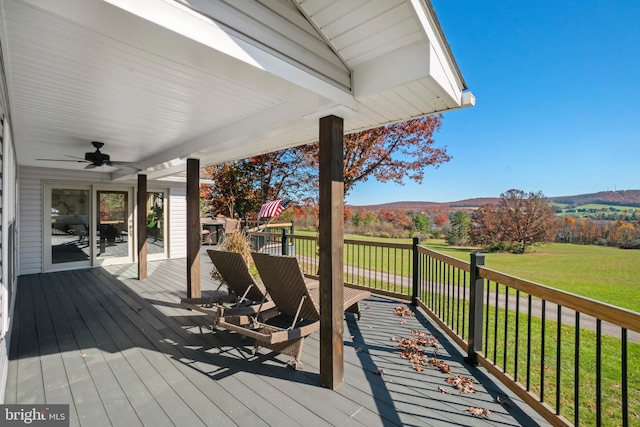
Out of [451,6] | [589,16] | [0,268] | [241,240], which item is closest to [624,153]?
[589,16]

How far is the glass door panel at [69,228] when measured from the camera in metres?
7.34

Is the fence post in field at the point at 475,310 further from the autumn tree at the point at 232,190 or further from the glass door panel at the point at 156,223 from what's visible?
the autumn tree at the point at 232,190

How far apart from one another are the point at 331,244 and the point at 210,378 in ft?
5.32

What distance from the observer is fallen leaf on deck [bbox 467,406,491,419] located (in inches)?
84.3

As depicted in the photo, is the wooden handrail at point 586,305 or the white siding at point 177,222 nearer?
the wooden handrail at point 586,305

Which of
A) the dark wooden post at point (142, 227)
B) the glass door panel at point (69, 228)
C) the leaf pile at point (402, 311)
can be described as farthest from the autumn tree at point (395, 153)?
the glass door panel at point (69, 228)

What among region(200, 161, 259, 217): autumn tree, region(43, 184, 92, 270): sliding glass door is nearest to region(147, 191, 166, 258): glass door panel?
region(43, 184, 92, 270): sliding glass door

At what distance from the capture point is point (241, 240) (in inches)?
247

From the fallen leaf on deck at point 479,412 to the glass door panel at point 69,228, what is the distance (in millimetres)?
9036

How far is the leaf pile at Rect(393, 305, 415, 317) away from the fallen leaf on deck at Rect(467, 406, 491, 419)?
2016 millimetres

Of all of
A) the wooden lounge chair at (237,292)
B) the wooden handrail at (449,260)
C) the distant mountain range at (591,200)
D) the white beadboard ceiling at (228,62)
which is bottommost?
the wooden lounge chair at (237,292)

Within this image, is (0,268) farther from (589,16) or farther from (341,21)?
(589,16)

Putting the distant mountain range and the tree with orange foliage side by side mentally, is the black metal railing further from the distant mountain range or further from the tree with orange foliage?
the tree with orange foliage

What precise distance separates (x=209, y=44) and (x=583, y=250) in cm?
1332
